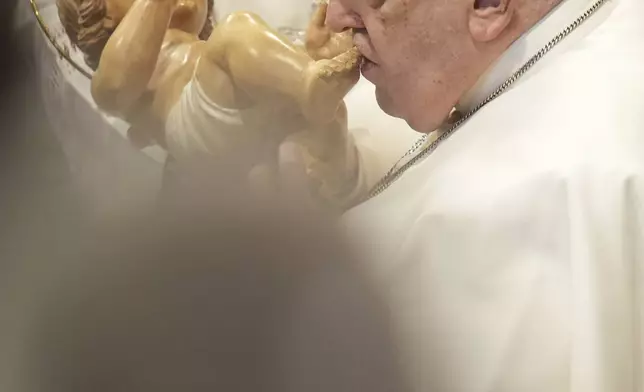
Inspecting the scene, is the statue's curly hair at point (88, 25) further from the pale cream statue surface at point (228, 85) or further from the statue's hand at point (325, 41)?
the statue's hand at point (325, 41)

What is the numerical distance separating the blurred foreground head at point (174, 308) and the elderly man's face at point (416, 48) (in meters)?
0.23

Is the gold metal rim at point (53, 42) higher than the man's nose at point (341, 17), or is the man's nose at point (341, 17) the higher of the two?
the gold metal rim at point (53, 42)

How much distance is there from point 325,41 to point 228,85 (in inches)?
3.3

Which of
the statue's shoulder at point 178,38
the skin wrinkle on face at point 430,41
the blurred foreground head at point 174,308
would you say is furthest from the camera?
the statue's shoulder at point 178,38

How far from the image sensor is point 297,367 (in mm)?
377

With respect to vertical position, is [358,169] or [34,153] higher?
[34,153]

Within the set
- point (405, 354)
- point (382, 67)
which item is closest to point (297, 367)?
point (405, 354)

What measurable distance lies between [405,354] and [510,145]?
16 cm

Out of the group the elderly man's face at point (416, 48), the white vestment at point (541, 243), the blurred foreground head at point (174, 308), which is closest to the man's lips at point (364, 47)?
the elderly man's face at point (416, 48)

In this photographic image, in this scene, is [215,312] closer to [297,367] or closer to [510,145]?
[297,367]

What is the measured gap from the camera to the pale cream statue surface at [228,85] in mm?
511

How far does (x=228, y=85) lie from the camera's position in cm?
57

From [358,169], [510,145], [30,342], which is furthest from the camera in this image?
[358,169]

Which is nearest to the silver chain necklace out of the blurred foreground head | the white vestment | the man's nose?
the white vestment
